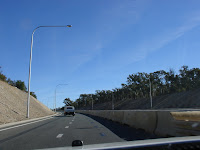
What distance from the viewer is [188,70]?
87.1 m

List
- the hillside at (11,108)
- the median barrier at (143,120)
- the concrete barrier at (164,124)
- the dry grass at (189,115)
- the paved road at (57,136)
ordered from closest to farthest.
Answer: the concrete barrier at (164,124), the paved road at (57,136), the median barrier at (143,120), the dry grass at (189,115), the hillside at (11,108)

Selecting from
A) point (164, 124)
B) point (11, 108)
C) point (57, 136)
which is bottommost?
point (57, 136)

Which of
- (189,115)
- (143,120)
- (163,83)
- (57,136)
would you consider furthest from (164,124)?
(163,83)

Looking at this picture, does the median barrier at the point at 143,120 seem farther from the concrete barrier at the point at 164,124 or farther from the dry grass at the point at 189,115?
the dry grass at the point at 189,115

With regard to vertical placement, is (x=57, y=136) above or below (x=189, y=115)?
below

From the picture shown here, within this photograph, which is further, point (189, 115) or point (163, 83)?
point (163, 83)

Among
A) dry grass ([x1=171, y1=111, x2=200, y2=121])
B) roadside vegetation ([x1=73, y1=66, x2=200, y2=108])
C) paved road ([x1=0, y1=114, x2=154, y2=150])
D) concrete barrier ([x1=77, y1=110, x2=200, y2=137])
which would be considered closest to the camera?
concrete barrier ([x1=77, y1=110, x2=200, y2=137])

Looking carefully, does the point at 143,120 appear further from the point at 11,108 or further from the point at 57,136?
the point at 11,108

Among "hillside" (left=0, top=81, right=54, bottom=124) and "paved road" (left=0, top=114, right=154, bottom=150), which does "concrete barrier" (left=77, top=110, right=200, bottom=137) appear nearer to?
"paved road" (left=0, top=114, right=154, bottom=150)

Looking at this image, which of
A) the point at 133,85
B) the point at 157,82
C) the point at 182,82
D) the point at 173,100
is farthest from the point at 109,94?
the point at 173,100

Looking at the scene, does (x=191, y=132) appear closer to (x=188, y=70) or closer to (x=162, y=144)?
(x=162, y=144)

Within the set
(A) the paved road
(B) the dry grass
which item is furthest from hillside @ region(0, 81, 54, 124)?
(B) the dry grass

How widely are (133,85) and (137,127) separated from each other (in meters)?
109

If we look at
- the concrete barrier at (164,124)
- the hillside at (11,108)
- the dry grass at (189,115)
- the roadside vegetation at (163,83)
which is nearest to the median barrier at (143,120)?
the concrete barrier at (164,124)
